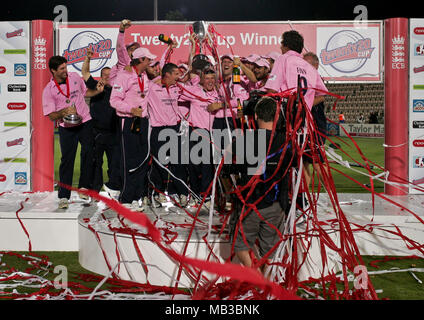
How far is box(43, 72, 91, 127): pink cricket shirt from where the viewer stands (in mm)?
6242

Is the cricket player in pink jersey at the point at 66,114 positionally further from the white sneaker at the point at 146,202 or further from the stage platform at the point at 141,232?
the white sneaker at the point at 146,202

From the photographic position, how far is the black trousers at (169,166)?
6449 mm

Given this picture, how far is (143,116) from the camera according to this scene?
611 cm

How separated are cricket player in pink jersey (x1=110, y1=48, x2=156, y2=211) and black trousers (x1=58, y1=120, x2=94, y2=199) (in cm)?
62

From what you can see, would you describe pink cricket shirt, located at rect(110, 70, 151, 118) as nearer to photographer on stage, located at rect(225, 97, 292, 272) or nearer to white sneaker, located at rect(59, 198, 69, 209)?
white sneaker, located at rect(59, 198, 69, 209)

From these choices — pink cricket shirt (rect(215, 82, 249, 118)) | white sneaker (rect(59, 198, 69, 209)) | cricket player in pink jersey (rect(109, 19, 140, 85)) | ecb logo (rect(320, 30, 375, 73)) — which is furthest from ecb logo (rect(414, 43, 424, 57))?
white sneaker (rect(59, 198, 69, 209))

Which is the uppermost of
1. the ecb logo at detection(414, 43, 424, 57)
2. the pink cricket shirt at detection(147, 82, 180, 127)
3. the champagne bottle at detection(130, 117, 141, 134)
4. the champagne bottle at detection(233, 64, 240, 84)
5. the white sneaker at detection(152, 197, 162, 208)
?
the ecb logo at detection(414, 43, 424, 57)

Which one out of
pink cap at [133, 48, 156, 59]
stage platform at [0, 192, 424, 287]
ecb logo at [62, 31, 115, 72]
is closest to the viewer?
stage platform at [0, 192, 424, 287]

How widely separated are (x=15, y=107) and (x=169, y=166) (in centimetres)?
272

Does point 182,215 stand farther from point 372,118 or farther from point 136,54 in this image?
point 372,118

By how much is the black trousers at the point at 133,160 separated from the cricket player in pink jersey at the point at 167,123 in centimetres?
33

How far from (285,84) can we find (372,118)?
27.2 meters

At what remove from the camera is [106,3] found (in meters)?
53.6

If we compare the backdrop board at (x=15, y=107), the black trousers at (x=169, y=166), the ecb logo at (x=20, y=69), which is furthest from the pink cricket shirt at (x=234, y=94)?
the ecb logo at (x=20, y=69)
